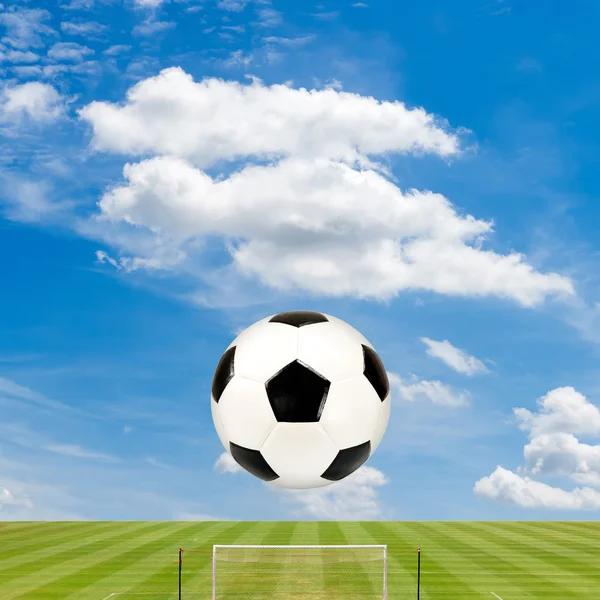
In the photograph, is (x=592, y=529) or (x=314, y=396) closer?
(x=314, y=396)

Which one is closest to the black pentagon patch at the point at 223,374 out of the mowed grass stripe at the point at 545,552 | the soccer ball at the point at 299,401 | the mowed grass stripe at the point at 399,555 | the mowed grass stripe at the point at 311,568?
the soccer ball at the point at 299,401

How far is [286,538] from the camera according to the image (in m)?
19.9

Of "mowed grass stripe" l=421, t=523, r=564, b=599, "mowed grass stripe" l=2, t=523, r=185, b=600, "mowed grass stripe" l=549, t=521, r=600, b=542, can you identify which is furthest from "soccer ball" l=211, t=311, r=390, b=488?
"mowed grass stripe" l=549, t=521, r=600, b=542

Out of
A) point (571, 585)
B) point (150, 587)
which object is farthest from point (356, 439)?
point (571, 585)

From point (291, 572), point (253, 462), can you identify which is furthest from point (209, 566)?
point (253, 462)

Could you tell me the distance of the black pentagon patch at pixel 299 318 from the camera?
902cm

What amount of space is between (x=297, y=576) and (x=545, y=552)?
7282 millimetres

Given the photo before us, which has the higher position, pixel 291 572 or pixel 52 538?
pixel 52 538

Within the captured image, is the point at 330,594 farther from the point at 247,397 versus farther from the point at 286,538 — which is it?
the point at 286,538

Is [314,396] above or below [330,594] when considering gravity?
above

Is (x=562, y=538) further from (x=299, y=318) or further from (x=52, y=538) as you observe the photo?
(x=299, y=318)

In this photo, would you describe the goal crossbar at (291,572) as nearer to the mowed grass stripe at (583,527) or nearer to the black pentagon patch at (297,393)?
the black pentagon patch at (297,393)

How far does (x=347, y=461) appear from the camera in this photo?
8727 mm

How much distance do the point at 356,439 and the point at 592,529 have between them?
18281mm
